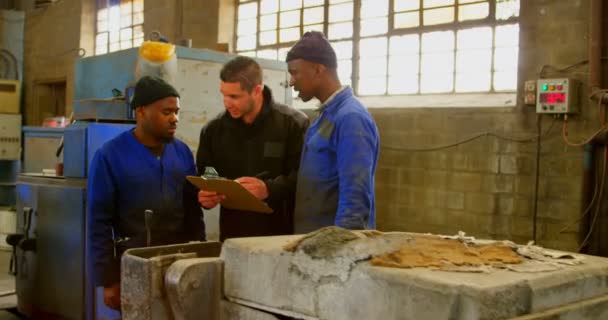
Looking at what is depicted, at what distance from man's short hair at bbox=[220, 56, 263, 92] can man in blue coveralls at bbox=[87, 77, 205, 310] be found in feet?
0.87

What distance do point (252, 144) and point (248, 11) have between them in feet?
15.5

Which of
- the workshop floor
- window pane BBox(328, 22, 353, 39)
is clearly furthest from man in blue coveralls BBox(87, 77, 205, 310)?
window pane BBox(328, 22, 353, 39)

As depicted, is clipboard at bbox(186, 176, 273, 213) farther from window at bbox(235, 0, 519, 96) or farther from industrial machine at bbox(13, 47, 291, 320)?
window at bbox(235, 0, 519, 96)

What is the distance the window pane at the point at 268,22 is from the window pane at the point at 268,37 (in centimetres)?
4

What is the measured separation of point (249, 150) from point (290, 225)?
0.39 metres

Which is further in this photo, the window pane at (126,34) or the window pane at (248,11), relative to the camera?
the window pane at (126,34)

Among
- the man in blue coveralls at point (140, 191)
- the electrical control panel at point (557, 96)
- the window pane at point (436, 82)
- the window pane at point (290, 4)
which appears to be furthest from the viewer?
the window pane at point (290, 4)

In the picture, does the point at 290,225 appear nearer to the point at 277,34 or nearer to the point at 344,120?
the point at 344,120

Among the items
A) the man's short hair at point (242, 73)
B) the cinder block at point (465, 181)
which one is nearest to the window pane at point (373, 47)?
the cinder block at point (465, 181)

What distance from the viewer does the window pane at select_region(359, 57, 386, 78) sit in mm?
6059

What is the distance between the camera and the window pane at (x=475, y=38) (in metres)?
5.32

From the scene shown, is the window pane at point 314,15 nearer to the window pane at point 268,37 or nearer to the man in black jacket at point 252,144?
the window pane at point 268,37

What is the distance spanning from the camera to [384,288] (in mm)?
1229

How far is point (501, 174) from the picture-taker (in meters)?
4.87
